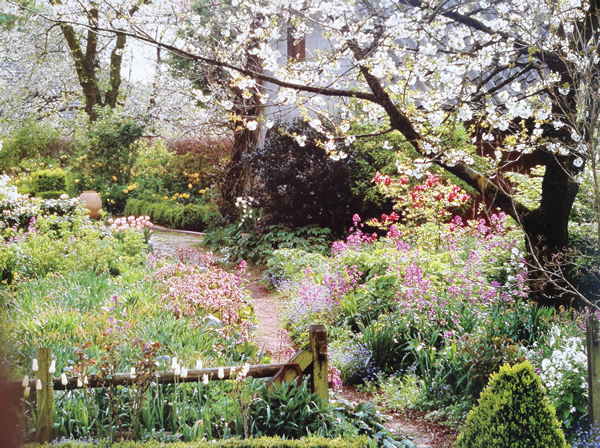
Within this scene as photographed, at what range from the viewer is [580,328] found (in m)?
4.46

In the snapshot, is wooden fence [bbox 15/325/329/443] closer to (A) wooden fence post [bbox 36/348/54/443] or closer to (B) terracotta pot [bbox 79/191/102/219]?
(A) wooden fence post [bbox 36/348/54/443]

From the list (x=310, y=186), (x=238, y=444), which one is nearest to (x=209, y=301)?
(x=238, y=444)

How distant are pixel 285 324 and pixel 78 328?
8.46 ft

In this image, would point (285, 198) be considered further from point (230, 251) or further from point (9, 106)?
point (9, 106)

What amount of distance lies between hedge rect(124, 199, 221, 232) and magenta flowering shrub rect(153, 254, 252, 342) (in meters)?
6.98

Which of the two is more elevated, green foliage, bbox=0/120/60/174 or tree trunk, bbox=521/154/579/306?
green foliage, bbox=0/120/60/174

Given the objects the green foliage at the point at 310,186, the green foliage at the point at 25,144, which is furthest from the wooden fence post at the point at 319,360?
the green foliage at the point at 25,144

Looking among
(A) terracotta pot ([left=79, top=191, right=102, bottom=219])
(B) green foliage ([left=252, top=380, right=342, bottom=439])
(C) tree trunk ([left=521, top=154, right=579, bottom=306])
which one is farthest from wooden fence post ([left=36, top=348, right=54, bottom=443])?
(A) terracotta pot ([left=79, top=191, right=102, bottom=219])

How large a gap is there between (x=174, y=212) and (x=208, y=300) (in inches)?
378

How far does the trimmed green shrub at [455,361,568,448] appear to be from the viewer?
2840mm

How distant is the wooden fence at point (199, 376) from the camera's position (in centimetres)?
311

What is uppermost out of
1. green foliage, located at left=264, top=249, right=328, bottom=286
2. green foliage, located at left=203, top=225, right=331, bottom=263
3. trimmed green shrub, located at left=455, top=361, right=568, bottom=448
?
green foliage, located at left=203, top=225, right=331, bottom=263

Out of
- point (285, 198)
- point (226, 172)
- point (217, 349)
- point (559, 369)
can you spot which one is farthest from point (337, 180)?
point (559, 369)

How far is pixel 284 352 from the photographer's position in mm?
5172
